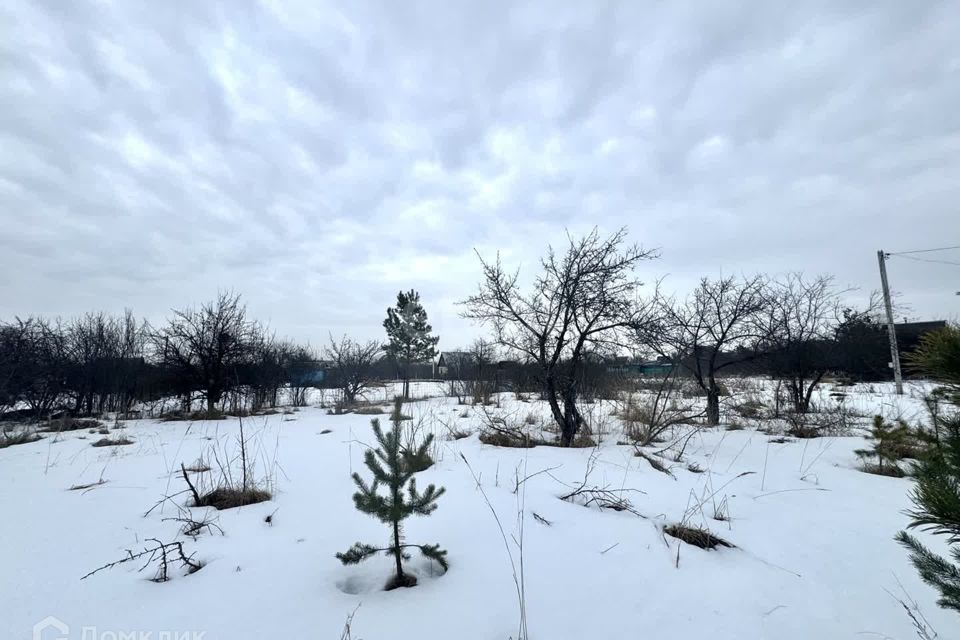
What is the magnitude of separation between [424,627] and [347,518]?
57.3 inches

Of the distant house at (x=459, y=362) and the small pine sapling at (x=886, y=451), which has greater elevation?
the distant house at (x=459, y=362)

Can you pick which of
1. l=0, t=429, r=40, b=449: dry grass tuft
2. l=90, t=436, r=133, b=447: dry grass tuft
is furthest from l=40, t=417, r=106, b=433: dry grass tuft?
l=90, t=436, r=133, b=447: dry grass tuft

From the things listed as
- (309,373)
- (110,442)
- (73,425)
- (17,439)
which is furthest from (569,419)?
(309,373)

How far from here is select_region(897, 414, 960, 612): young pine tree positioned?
1423mm

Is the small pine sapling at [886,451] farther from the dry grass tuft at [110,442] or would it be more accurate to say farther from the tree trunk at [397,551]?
the dry grass tuft at [110,442]

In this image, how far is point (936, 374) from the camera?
1.47 m

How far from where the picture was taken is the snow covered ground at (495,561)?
170 centimetres

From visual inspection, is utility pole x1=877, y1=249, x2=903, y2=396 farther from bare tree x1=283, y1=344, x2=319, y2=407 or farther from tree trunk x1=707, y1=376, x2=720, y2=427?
bare tree x1=283, y1=344, x2=319, y2=407

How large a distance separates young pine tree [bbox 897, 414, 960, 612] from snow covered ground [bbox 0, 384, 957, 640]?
1.35 ft

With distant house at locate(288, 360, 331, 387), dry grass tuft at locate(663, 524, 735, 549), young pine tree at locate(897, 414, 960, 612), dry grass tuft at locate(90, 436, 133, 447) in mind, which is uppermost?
distant house at locate(288, 360, 331, 387)

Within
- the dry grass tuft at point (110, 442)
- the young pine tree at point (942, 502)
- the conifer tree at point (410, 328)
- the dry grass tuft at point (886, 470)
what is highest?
the conifer tree at point (410, 328)

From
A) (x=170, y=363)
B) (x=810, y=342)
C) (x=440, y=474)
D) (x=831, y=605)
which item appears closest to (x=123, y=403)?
(x=170, y=363)

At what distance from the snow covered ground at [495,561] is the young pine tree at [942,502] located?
41cm

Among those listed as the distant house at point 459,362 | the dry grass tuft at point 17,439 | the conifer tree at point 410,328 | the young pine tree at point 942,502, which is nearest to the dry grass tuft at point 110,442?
the dry grass tuft at point 17,439
